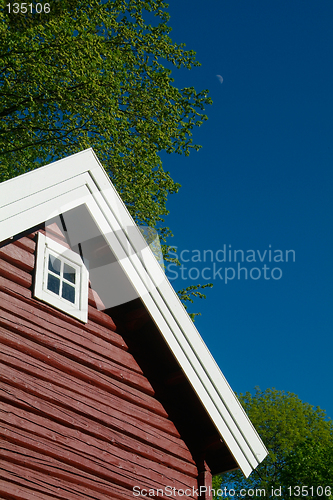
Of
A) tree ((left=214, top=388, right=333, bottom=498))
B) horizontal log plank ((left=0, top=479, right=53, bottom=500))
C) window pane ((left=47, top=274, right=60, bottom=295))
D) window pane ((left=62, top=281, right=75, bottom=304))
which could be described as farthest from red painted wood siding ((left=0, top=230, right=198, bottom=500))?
tree ((left=214, top=388, right=333, bottom=498))

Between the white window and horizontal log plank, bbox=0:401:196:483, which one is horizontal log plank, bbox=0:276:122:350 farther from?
horizontal log plank, bbox=0:401:196:483

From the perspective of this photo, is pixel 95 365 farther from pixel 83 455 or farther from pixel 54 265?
pixel 54 265

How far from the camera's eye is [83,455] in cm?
470

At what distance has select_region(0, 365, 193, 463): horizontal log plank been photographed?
453 centimetres

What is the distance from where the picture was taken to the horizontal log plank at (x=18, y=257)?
5.02 meters

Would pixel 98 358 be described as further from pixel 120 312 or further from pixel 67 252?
pixel 67 252

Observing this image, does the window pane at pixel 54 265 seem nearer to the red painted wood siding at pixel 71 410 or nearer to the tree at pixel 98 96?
the red painted wood siding at pixel 71 410

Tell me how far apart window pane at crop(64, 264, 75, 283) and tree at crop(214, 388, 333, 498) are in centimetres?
2588

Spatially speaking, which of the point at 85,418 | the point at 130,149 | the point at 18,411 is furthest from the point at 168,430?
the point at 130,149

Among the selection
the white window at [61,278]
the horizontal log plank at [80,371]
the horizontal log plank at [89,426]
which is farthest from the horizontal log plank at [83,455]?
the white window at [61,278]

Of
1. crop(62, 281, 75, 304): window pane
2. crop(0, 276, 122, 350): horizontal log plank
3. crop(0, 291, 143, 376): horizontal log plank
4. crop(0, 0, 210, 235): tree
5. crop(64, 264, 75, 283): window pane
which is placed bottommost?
crop(0, 291, 143, 376): horizontal log plank

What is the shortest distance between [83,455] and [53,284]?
190 cm

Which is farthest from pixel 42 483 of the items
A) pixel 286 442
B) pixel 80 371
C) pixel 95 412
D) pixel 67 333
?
pixel 286 442

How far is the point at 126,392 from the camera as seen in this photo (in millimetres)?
5402
